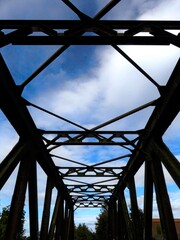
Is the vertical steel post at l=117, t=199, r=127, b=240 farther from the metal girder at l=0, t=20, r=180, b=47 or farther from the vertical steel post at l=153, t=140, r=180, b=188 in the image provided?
the metal girder at l=0, t=20, r=180, b=47

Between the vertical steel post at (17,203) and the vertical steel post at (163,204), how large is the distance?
3636 millimetres

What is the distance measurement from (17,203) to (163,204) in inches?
150

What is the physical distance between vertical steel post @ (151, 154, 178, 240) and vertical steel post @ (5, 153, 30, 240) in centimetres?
364

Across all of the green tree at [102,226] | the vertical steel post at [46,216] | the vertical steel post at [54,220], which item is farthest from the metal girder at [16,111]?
the green tree at [102,226]

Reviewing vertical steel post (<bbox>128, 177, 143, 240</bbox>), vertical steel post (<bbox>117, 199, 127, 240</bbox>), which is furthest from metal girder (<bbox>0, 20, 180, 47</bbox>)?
vertical steel post (<bbox>117, 199, 127, 240</bbox>)

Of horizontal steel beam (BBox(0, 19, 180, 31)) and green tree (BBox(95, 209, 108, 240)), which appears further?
green tree (BBox(95, 209, 108, 240))

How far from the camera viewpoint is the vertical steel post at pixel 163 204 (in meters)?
6.79

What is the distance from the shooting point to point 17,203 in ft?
21.5

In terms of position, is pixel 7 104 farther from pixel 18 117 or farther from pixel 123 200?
pixel 123 200

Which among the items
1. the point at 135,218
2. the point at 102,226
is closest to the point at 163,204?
the point at 135,218

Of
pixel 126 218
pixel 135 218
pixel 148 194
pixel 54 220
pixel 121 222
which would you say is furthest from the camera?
pixel 121 222

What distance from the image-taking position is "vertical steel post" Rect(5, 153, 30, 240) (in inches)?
247

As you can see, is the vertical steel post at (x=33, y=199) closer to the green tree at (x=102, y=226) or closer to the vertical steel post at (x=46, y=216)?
the vertical steel post at (x=46, y=216)

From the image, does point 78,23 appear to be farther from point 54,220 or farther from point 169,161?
point 54,220
